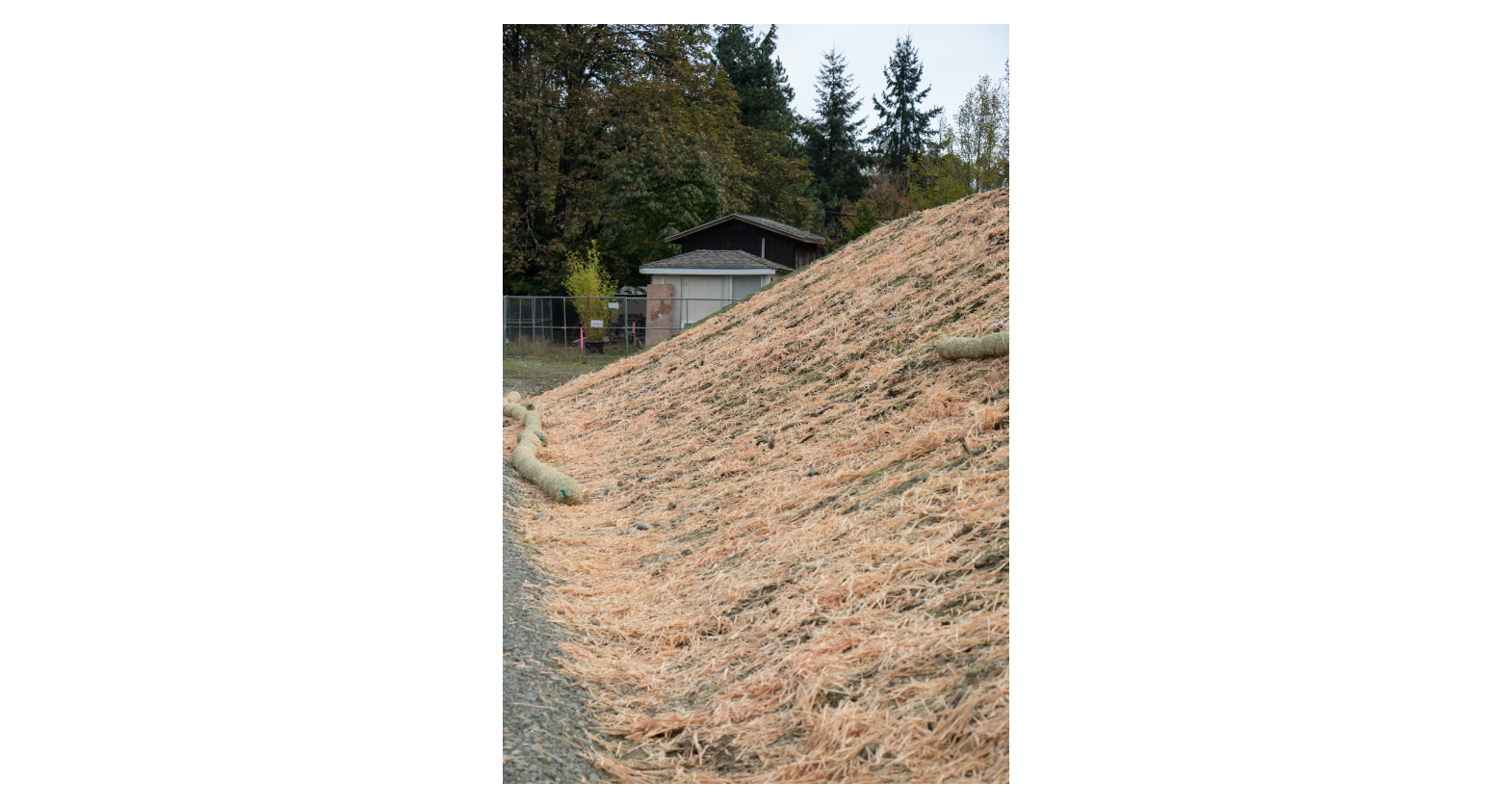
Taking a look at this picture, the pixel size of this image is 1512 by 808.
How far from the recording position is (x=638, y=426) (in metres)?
8.34

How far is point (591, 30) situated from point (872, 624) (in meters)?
21.9

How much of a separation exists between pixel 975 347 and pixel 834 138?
4003cm

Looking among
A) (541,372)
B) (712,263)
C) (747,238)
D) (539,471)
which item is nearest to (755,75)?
(747,238)

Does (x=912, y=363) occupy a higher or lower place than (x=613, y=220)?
lower

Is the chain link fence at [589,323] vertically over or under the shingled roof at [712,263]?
under

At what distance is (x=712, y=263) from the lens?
2277cm

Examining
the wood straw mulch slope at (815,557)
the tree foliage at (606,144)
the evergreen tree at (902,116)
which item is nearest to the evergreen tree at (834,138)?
the evergreen tree at (902,116)

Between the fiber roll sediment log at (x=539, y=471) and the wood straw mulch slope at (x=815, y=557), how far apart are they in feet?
0.46

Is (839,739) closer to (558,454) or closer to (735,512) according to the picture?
(735,512)

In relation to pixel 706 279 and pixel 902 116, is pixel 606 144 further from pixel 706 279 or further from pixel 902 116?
pixel 902 116

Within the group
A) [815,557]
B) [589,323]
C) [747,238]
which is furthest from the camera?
[747,238]

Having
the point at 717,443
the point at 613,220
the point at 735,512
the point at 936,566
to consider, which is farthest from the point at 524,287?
the point at 936,566

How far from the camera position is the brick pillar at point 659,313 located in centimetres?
2183

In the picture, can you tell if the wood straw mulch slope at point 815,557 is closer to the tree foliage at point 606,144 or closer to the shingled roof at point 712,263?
the shingled roof at point 712,263
